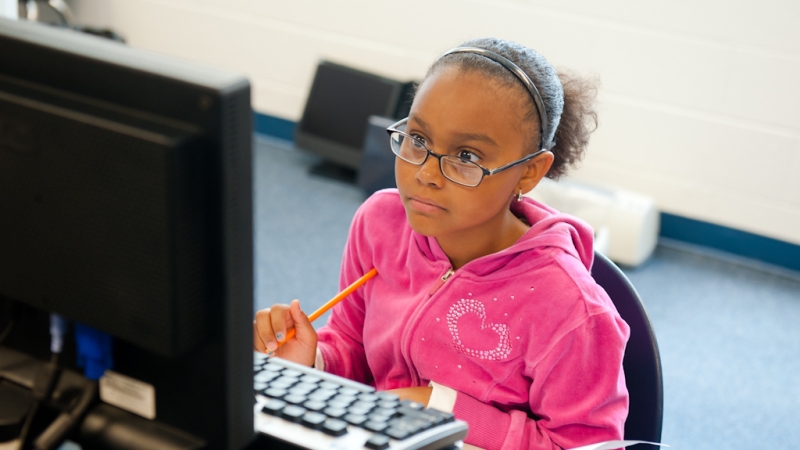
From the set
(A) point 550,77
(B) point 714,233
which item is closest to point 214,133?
(A) point 550,77

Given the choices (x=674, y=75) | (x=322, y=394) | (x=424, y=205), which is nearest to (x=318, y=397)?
(x=322, y=394)

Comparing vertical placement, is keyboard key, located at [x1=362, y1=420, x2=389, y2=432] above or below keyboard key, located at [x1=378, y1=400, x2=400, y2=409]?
above

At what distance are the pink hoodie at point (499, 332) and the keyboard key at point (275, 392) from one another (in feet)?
1.04


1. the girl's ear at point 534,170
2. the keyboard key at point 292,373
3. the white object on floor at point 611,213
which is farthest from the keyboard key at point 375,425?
the white object on floor at point 611,213

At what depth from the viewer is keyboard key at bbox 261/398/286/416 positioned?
2.20 ft

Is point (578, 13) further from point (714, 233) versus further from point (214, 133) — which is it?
point (214, 133)

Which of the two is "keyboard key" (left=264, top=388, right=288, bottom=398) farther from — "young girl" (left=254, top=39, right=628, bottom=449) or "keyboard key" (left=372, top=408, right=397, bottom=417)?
"young girl" (left=254, top=39, right=628, bottom=449)

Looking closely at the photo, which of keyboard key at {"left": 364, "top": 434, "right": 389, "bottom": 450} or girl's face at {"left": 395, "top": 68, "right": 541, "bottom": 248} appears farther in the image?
girl's face at {"left": 395, "top": 68, "right": 541, "bottom": 248}

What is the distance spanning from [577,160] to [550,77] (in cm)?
18

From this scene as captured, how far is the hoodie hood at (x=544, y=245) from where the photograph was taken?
1041 mm

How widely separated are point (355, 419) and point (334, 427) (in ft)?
0.09

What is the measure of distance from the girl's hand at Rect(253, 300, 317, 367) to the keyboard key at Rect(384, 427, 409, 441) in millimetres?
397

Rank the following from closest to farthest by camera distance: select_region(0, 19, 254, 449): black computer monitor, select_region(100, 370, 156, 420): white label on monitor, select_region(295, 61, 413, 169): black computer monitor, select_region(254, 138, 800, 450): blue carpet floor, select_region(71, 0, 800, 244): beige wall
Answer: select_region(0, 19, 254, 449): black computer monitor, select_region(100, 370, 156, 420): white label on monitor, select_region(254, 138, 800, 450): blue carpet floor, select_region(71, 0, 800, 244): beige wall, select_region(295, 61, 413, 169): black computer monitor

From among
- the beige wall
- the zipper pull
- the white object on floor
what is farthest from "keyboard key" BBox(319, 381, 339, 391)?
the beige wall
